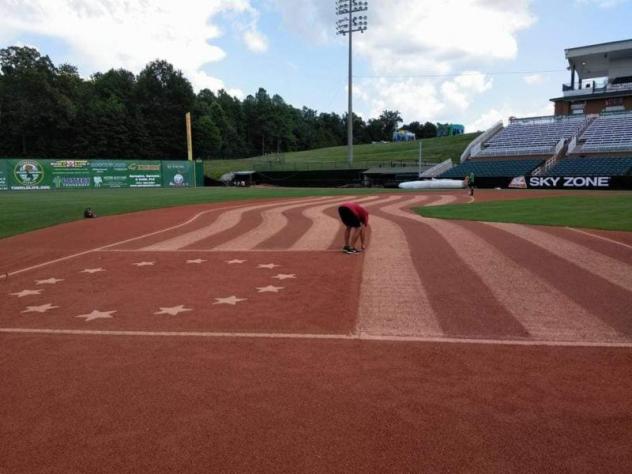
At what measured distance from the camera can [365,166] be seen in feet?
185

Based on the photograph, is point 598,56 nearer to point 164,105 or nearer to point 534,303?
point 534,303

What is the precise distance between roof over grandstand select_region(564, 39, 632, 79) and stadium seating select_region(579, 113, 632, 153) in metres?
10.1

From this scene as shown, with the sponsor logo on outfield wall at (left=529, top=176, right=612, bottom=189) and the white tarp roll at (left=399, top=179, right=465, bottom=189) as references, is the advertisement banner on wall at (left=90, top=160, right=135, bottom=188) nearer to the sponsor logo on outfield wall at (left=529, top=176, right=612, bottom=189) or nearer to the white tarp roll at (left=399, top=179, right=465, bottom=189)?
the white tarp roll at (left=399, top=179, right=465, bottom=189)

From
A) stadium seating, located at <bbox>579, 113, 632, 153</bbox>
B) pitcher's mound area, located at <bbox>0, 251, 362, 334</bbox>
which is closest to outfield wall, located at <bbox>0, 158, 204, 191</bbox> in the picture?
stadium seating, located at <bbox>579, 113, 632, 153</bbox>

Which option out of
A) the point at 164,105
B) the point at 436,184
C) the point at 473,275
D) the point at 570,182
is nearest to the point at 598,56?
the point at 570,182

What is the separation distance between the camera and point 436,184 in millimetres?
42688

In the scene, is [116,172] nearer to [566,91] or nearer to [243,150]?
[566,91]

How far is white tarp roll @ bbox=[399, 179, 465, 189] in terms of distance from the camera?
41.9 m

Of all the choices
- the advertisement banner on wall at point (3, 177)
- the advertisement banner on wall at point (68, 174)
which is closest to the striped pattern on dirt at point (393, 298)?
the advertisement banner on wall at point (68, 174)

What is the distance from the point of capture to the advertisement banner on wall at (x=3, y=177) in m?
46.4

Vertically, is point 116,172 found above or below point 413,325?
above

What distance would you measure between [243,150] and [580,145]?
84.7 meters

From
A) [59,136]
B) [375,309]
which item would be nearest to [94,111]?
[59,136]

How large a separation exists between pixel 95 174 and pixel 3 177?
8.49 metres
